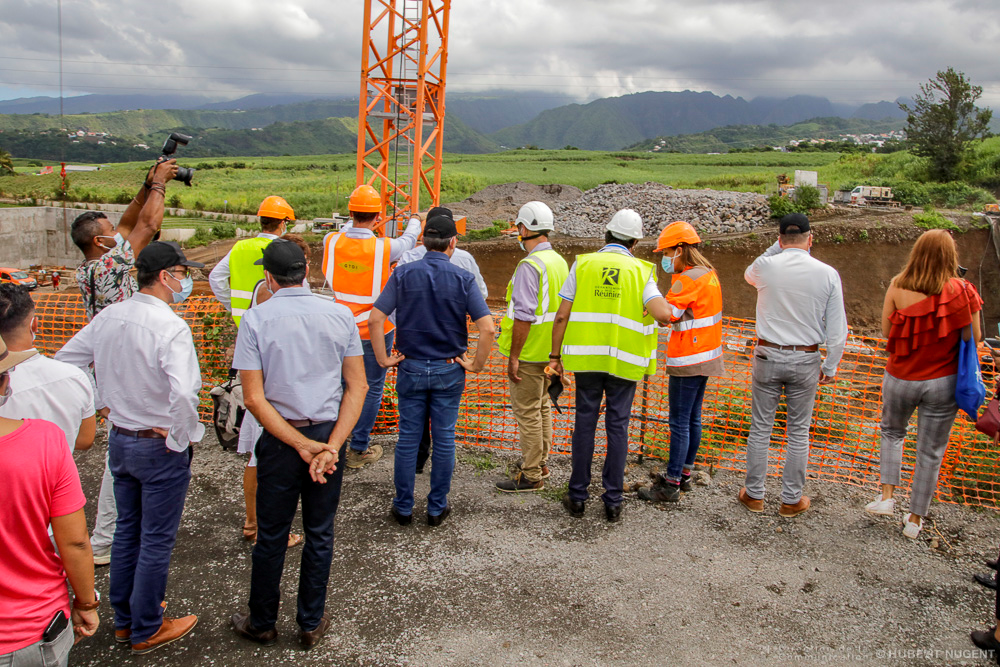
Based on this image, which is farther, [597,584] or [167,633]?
[597,584]

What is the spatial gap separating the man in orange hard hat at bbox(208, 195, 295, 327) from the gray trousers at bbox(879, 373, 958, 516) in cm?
436

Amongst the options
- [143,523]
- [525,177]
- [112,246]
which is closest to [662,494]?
[143,523]

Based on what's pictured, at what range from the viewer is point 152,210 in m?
4.16

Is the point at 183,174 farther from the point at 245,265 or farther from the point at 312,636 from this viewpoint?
the point at 312,636

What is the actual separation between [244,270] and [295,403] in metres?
2.02

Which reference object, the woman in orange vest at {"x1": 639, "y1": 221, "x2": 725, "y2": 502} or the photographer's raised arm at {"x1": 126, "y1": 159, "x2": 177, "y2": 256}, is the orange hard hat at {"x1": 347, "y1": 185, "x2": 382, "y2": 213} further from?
the woman in orange vest at {"x1": 639, "y1": 221, "x2": 725, "y2": 502}

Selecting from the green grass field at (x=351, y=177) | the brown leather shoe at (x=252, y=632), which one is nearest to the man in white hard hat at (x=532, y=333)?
the brown leather shoe at (x=252, y=632)

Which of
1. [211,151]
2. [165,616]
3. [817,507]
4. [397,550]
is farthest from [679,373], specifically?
[211,151]

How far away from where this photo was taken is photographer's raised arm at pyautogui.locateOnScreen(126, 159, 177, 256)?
13.5 feet

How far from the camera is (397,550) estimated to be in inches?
165

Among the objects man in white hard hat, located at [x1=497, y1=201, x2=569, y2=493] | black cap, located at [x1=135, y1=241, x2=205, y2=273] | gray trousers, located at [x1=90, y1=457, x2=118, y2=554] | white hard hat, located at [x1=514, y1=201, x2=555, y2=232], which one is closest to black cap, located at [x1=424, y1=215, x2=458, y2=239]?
man in white hard hat, located at [x1=497, y1=201, x2=569, y2=493]

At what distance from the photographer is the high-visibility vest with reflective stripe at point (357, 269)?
489cm

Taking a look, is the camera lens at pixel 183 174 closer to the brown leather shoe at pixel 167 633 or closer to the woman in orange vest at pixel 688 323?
the brown leather shoe at pixel 167 633

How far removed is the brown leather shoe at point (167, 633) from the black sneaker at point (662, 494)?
10.1 feet
